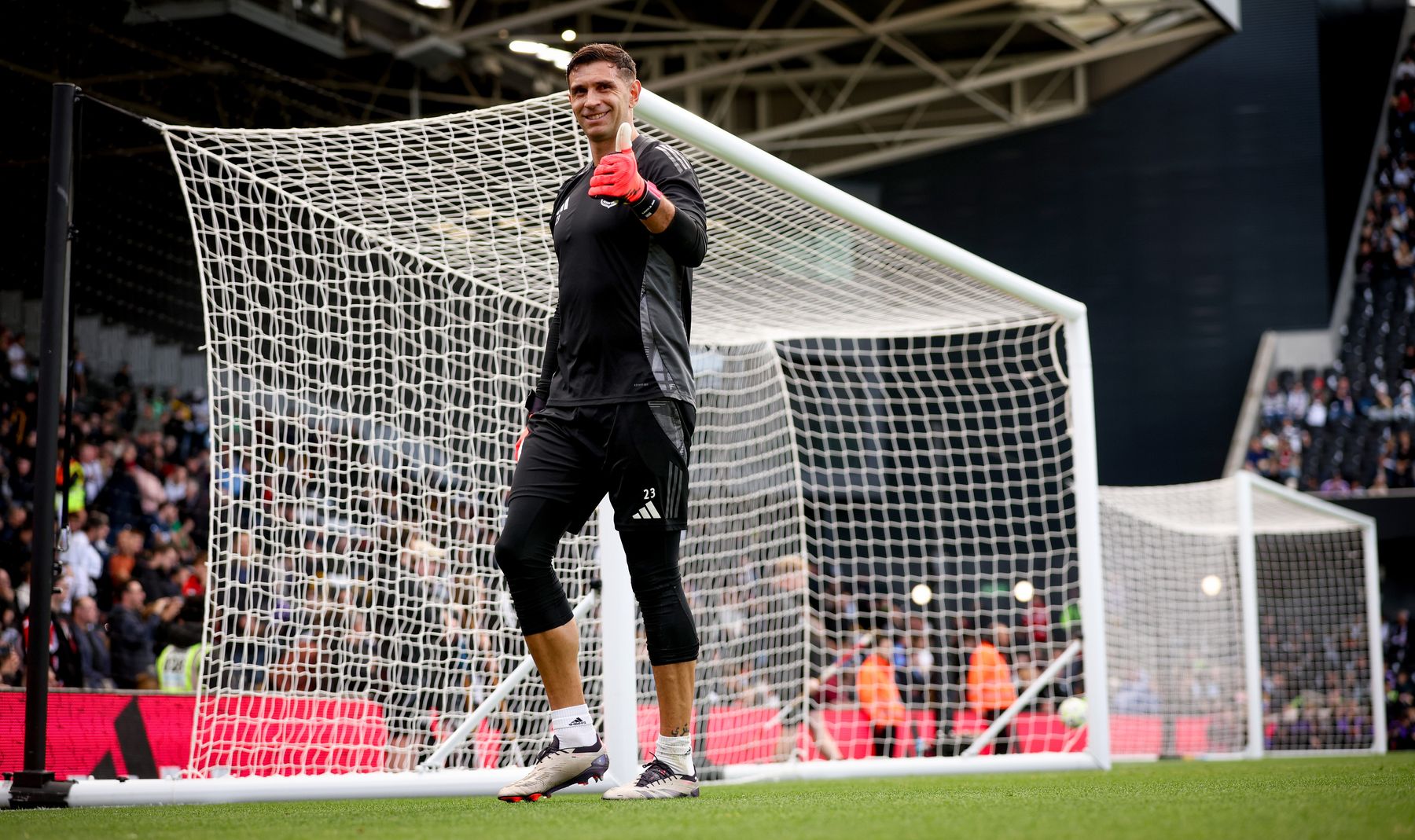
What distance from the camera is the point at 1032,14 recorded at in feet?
58.2

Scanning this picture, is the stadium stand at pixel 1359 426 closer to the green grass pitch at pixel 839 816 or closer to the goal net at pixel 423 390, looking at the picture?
the goal net at pixel 423 390

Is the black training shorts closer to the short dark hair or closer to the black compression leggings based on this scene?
the black compression leggings

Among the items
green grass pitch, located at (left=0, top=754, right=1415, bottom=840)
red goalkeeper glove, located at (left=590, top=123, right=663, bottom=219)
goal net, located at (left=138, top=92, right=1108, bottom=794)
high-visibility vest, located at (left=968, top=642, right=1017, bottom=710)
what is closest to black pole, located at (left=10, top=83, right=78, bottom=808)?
green grass pitch, located at (left=0, top=754, right=1415, bottom=840)

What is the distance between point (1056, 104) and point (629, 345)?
19024mm

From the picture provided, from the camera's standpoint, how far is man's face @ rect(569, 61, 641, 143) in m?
3.15

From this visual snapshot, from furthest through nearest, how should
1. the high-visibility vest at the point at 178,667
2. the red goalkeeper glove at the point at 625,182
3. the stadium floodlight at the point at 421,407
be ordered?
1. the high-visibility vest at the point at 178,667
2. the stadium floodlight at the point at 421,407
3. the red goalkeeper glove at the point at 625,182

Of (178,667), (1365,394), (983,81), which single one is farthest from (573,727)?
(1365,394)

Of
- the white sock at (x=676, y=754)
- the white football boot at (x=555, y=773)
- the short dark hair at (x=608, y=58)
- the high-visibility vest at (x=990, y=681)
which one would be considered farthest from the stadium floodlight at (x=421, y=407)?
the high-visibility vest at (x=990, y=681)

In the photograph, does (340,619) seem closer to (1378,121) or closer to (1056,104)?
(1056,104)

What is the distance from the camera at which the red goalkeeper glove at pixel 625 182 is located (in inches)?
113

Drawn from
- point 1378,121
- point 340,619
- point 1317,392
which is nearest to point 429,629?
point 340,619

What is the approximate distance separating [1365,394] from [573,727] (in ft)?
59.1

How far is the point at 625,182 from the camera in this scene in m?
2.87

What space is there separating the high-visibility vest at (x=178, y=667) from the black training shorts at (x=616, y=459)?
5609 millimetres
